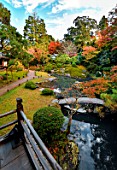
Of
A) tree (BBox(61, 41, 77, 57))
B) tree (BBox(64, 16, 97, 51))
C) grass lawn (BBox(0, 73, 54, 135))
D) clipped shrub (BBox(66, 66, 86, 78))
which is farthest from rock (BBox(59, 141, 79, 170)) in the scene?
tree (BBox(64, 16, 97, 51))

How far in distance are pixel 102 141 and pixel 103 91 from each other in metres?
4.70

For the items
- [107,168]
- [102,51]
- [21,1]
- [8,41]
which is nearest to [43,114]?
[107,168]

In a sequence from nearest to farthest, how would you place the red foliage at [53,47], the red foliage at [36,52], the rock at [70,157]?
the rock at [70,157] → the red foliage at [36,52] → the red foliage at [53,47]

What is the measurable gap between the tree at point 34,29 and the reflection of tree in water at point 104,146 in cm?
2291

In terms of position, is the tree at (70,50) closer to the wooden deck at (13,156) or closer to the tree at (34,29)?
the tree at (34,29)

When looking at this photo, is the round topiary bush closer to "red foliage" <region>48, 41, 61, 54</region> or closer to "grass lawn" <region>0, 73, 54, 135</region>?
"grass lawn" <region>0, 73, 54, 135</region>

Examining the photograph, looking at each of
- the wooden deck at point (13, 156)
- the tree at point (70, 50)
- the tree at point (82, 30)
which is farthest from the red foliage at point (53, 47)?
the wooden deck at point (13, 156)

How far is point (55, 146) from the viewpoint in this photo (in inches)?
189

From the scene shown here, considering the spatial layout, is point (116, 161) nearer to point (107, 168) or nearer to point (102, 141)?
point (107, 168)

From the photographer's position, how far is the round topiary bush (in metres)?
4.57

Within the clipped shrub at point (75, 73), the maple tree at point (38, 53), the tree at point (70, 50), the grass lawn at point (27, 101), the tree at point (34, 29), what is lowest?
the grass lawn at point (27, 101)

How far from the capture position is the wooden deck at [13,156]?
2.32 meters

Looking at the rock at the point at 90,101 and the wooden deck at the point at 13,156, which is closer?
the wooden deck at the point at 13,156

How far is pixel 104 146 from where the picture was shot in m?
5.48
